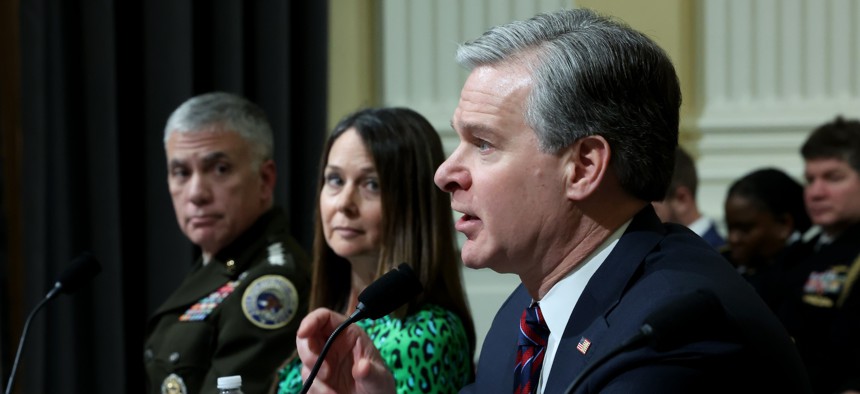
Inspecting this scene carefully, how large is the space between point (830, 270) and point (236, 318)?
1973 millimetres

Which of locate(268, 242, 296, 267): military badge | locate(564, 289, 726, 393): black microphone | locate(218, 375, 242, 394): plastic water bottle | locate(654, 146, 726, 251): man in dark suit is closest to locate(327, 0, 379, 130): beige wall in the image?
locate(654, 146, 726, 251): man in dark suit

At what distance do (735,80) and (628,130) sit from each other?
3.08 metres

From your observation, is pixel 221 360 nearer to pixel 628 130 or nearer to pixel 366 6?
pixel 628 130

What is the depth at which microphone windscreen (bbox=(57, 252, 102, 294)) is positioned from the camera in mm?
2352

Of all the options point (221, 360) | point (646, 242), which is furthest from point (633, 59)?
point (221, 360)

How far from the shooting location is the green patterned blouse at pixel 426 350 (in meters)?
2.31

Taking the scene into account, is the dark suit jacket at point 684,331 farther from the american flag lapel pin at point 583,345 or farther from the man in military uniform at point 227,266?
the man in military uniform at point 227,266

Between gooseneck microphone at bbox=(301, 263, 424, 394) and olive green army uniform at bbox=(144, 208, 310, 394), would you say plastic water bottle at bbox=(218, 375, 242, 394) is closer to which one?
gooseneck microphone at bbox=(301, 263, 424, 394)

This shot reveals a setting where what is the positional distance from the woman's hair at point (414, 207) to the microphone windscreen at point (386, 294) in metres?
0.56

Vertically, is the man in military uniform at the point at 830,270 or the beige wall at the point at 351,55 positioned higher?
the beige wall at the point at 351,55

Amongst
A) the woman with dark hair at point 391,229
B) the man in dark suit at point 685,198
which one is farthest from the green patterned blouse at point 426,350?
the man in dark suit at point 685,198

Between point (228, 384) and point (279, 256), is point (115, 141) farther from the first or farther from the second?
point (228, 384)

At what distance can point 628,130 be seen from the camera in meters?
1.64

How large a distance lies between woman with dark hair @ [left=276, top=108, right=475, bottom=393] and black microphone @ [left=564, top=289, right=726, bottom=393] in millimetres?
1001
